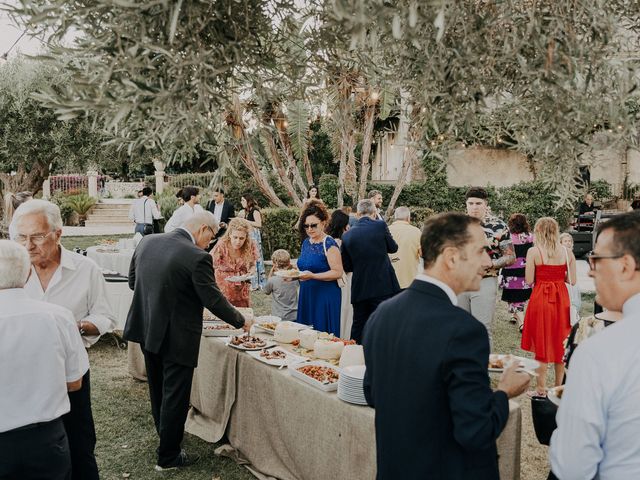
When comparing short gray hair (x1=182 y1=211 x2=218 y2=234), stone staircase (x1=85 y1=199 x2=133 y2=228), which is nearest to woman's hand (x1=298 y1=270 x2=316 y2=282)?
short gray hair (x1=182 y1=211 x2=218 y2=234)

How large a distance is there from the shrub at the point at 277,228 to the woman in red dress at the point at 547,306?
27.0 feet

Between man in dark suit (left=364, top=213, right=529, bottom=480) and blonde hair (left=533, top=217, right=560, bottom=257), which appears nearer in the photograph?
man in dark suit (left=364, top=213, right=529, bottom=480)

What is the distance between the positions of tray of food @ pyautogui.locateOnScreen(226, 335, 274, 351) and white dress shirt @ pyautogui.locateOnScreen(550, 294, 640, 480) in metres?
2.81

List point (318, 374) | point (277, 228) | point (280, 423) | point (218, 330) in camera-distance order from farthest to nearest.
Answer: point (277, 228) → point (218, 330) → point (280, 423) → point (318, 374)

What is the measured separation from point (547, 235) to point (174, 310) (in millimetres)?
3704

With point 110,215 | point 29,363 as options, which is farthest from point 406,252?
point 110,215

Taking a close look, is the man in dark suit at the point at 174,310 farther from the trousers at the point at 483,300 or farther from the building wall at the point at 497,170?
the building wall at the point at 497,170

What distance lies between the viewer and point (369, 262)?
575 centimetres

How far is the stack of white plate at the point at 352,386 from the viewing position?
3.15 meters

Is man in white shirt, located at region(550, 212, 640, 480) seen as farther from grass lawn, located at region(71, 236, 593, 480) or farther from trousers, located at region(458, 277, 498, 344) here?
trousers, located at region(458, 277, 498, 344)

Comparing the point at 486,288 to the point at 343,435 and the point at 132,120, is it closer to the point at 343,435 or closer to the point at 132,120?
the point at 343,435

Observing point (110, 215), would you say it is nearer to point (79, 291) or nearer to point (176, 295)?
point (176, 295)

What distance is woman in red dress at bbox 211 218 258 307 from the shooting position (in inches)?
217

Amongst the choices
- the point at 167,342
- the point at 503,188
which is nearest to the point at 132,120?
the point at 167,342
